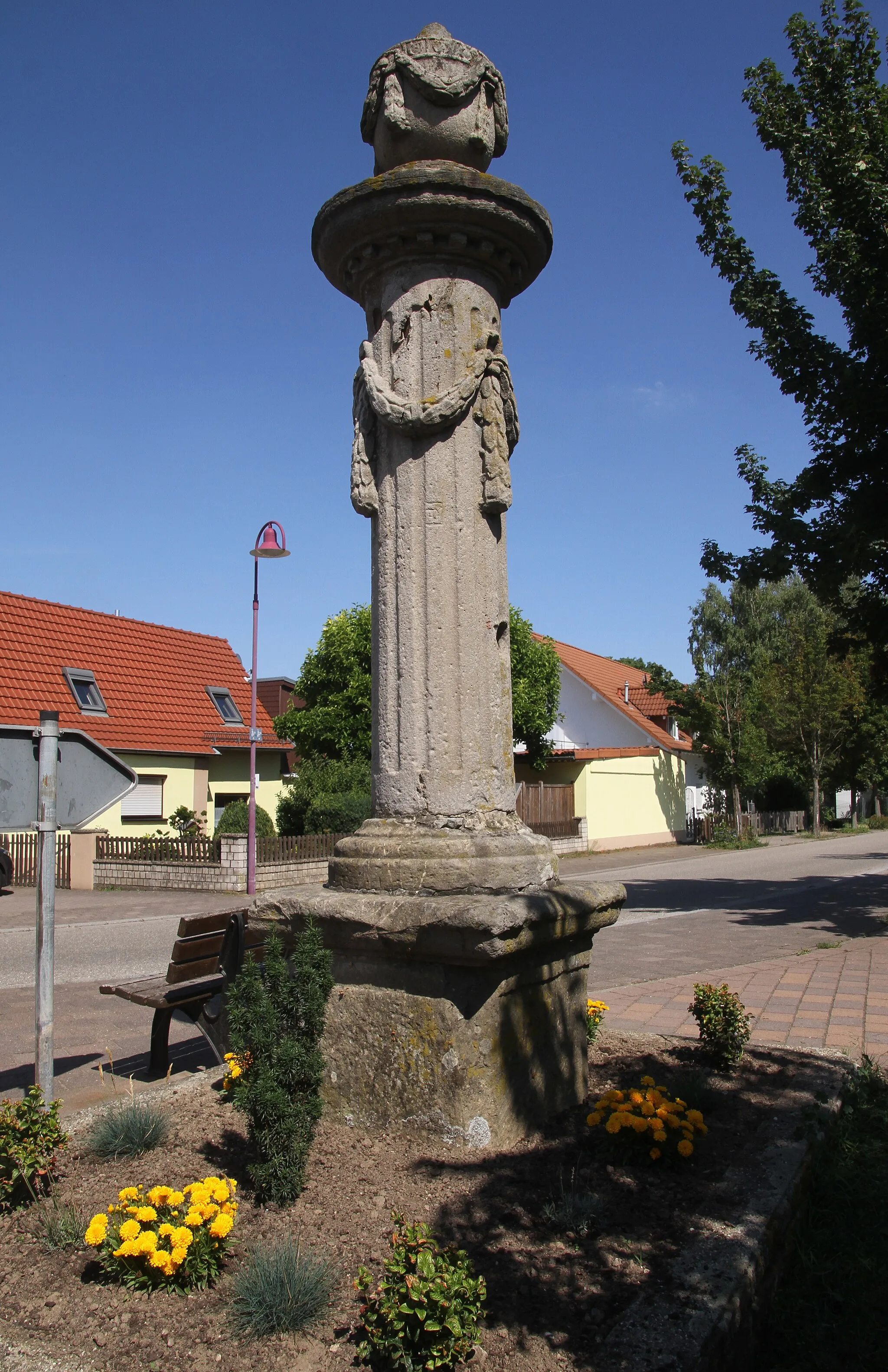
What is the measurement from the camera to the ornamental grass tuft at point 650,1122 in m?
3.42

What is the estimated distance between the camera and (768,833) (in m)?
38.4

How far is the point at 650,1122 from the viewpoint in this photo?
3.43m

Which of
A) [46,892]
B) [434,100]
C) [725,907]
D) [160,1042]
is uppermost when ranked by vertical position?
[434,100]

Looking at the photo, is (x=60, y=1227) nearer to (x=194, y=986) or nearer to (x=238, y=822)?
(x=194, y=986)

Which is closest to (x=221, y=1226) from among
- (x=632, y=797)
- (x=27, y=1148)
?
(x=27, y=1148)

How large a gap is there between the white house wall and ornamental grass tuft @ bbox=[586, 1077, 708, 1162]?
27319mm

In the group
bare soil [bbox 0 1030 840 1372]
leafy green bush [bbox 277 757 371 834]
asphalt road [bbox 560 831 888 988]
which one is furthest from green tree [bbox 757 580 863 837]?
bare soil [bbox 0 1030 840 1372]

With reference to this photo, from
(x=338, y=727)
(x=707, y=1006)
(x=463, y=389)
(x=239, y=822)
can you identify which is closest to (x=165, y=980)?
(x=707, y=1006)

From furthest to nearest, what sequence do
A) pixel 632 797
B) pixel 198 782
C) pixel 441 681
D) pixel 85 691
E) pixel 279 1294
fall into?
1. pixel 632 797
2. pixel 198 782
3. pixel 85 691
4. pixel 441 681
5. pixel 279 1294

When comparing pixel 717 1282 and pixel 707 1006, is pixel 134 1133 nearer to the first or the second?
pixel 717 1282

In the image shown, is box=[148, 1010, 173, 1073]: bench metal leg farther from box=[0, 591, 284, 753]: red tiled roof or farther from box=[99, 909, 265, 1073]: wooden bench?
box=[0, 591, 284, 753]: red tiled roof

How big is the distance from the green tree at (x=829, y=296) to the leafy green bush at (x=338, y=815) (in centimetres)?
917

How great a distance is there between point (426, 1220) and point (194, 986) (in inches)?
121

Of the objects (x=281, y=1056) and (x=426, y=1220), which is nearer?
(x=426, y=1220)
